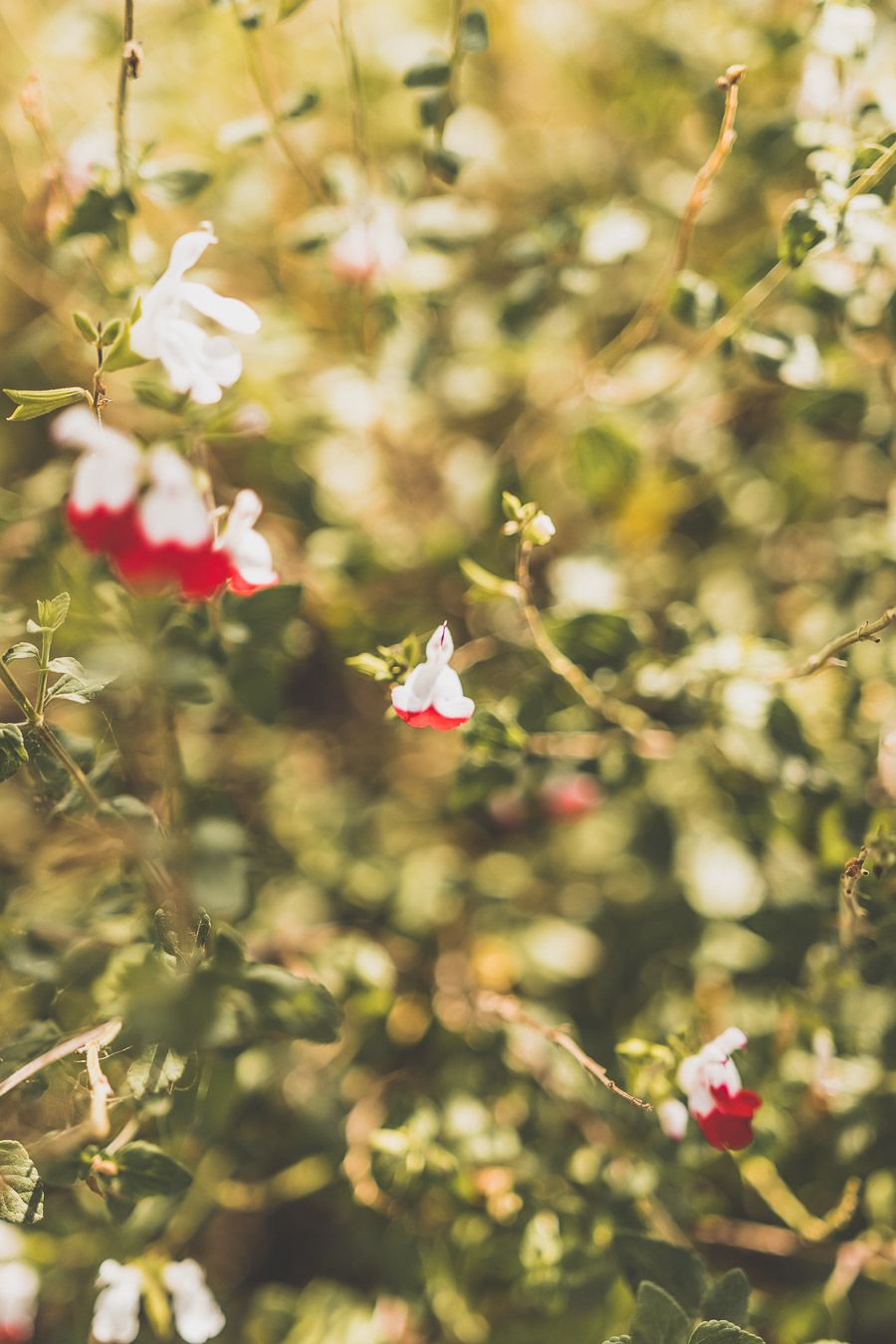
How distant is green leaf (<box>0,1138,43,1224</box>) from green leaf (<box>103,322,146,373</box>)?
2.10ft

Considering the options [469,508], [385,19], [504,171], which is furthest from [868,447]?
[385,19]

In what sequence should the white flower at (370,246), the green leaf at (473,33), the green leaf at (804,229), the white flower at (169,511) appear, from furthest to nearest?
1. the white flower at (370,246)
2. the green leaf at (473,33)
3. the green leaf at (804,229)
4. the white flower at (169,511)

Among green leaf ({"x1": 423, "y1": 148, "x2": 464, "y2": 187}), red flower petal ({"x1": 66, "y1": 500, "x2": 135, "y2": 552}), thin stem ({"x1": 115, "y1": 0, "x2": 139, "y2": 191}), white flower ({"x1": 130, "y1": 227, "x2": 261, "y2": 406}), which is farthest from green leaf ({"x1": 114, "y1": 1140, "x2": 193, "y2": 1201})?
green leaf ({"x1": 423, "y1": 148, "x2": 464, "y2": 187})

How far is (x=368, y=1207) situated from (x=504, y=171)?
151 centimetres

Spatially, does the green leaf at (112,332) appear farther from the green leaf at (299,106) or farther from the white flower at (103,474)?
the green leaf at (299,106)

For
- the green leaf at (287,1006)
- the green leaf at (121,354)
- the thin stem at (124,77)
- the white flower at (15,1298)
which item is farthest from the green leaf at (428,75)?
the white flower at (15,1298)

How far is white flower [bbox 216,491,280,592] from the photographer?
81 cm

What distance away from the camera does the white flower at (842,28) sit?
35.5 inches

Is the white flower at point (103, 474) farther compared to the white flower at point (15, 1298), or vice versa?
the white flower at point (15, 1298)

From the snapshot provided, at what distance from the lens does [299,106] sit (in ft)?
3.37

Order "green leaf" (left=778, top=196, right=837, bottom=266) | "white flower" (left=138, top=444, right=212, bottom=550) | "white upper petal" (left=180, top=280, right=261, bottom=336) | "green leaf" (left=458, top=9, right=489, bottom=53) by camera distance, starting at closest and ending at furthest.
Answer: "white flower" (left=138, top=444, right=212, bottom=550), "white upper petal" (left=180, top=280, right=261, bottom=336), "green leaf" (left=778, top=196, right=837, bottom=266), "green leaf" (left=458, top=9, right=489, bottom=53)

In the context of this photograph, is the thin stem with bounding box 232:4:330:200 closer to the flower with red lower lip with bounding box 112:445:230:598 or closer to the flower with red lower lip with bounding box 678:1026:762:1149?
the flower with red lower lip with bounding box 112:445:230:598

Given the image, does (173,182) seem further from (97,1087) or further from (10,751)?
(97,1087)

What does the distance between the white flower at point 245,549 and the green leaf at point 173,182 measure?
0.43m
